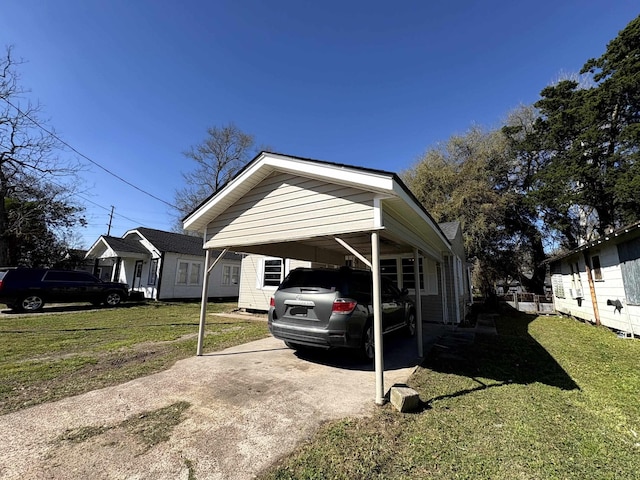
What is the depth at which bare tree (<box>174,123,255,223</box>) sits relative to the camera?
25.0m

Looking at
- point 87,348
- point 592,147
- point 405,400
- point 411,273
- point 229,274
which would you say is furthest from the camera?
point 229,274

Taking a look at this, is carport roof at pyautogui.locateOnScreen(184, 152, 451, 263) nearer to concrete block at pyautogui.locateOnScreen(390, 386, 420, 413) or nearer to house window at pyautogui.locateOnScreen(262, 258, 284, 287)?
concrete block at pyautogui.locateOnScreen(390, 386, 420, 413)

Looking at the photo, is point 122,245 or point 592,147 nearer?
point 122,245

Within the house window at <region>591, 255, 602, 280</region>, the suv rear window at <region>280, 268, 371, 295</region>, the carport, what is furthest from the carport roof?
the house window at <region>591, 255, 602, 280</region>

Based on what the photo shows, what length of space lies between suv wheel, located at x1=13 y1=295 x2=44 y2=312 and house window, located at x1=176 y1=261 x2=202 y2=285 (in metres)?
6.63

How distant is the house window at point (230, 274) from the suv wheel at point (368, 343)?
1671 cm

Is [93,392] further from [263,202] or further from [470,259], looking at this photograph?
[470,259]

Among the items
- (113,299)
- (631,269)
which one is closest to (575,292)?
(631,269)

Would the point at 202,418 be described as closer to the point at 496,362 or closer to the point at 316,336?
the point at 316,336

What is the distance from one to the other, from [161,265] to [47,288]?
5.48 meters

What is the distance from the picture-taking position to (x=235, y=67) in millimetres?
10625

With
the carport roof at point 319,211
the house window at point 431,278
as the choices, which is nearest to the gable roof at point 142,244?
the carport roof at point 319,211

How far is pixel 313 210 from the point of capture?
4.51 m

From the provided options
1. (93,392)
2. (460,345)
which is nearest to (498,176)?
(460,345)
